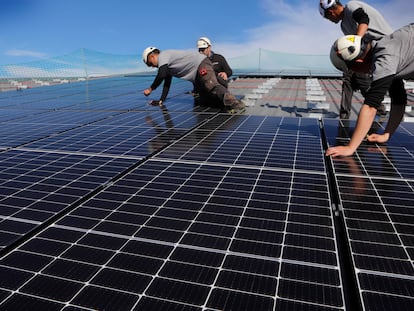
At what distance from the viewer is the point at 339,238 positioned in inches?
87.1

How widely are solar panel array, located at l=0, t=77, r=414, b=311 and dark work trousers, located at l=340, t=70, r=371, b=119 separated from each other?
1.97 meters

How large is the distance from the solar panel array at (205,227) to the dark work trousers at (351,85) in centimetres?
197

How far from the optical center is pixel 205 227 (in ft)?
7.88

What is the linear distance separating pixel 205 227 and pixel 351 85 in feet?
17.5

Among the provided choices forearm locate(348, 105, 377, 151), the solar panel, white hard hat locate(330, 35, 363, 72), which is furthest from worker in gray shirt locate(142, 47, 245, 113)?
the solar panel

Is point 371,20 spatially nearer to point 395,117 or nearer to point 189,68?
point 395,117

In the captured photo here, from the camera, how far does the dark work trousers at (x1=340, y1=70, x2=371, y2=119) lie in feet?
19.7

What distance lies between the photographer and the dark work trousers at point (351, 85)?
6.01 metres

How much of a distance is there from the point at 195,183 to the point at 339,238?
4.97 ft

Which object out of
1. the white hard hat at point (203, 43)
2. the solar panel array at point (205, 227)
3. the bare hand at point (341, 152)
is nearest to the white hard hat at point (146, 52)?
the white hard hat at point (203, 43)

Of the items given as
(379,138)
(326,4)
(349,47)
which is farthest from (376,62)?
(326,4)

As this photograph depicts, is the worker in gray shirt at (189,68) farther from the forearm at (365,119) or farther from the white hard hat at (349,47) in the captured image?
the forearm at (365,119)

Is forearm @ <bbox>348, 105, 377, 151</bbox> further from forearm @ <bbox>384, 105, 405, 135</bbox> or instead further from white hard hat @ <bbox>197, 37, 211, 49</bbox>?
white hard hat @ <bbox>197, 37, 211, 49</bbox>

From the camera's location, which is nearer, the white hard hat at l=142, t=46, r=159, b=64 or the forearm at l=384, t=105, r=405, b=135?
the forearm at l=384, t=105, r=405, b=135
